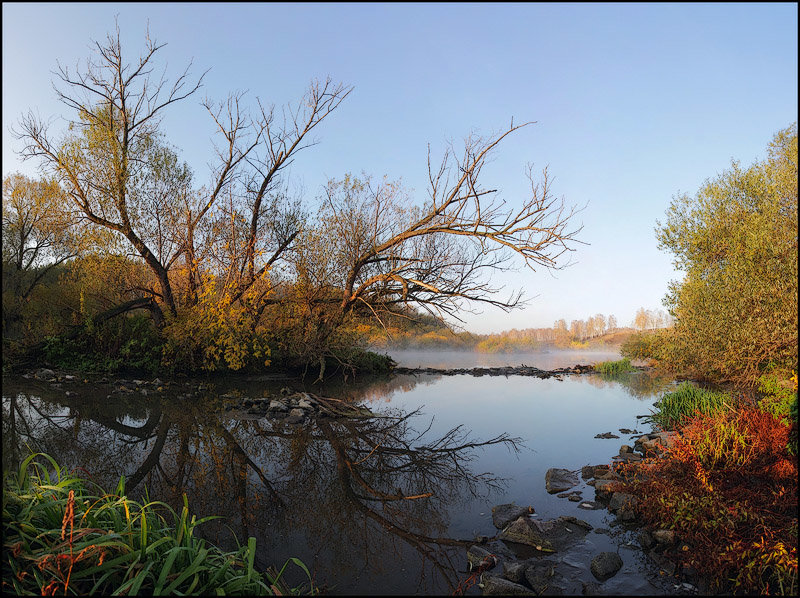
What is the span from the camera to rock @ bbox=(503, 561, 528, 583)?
3.90 m

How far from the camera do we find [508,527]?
4.79m

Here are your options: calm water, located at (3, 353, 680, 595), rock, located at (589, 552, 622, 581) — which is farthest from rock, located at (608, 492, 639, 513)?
rock, located at (589, 552, 622, 581)

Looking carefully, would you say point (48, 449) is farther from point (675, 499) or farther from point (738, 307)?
point (738, 307)

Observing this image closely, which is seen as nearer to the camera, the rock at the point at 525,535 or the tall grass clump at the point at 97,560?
the tall grass clump at the point at 97,560

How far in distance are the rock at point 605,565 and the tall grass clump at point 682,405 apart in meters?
5.59

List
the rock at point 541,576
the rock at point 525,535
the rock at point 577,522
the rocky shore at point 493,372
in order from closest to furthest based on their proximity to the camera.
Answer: the rock at point 541,576 → the rock at point 525,535 → the rock at point 577,522 → the rocky shore at point 493,372

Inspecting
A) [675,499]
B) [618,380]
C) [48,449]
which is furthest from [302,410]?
[618,380]

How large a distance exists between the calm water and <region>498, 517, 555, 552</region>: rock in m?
0.23

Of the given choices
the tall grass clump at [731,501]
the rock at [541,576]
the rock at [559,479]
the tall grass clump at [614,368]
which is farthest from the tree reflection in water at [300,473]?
the tall grass clump at [614,368]

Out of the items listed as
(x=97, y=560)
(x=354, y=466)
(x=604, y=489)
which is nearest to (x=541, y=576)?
(x=604, y=489)

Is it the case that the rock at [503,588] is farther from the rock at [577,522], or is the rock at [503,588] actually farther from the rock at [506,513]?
the rock at [577,522]

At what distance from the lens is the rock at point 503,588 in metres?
3.68

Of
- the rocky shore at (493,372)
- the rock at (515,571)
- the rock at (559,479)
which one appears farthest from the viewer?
the rocky shore at (493,372)

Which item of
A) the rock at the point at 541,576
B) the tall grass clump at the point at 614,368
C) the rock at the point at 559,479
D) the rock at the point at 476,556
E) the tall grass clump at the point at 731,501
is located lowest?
the tall grass clump at the point at 614,368
